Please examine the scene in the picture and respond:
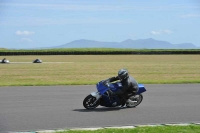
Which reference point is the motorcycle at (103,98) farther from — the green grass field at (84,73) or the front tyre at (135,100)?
the green grass field at (84,73)

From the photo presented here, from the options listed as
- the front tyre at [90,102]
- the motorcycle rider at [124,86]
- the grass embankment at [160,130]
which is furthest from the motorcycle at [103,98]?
the grass embankment at [160,130]

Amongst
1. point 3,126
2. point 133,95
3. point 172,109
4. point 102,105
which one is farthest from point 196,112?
point 3,126

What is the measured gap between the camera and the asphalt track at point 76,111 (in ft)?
33.9

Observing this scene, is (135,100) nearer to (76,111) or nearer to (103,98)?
(103,98)

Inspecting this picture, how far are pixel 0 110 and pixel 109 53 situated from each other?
73397 millimetres

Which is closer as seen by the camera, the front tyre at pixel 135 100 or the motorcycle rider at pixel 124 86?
the motorcycle rider at pixel 124 86

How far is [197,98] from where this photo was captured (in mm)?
15688

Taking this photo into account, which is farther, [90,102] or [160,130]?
[90,102]

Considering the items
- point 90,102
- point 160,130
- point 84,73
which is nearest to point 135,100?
point 90,102

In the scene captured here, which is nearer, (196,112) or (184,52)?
(196,112)

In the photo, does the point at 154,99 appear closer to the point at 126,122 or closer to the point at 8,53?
the point at 126,122

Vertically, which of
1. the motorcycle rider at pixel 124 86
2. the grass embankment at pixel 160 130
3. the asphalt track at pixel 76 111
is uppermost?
the motorcycle rider at pixel 124 86

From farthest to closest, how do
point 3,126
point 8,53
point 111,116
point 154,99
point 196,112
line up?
1. point 8,53
2. point 154,99
3. point 196,112
4. point 111,116
5. point 3,126

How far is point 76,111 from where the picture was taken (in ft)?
40.5
